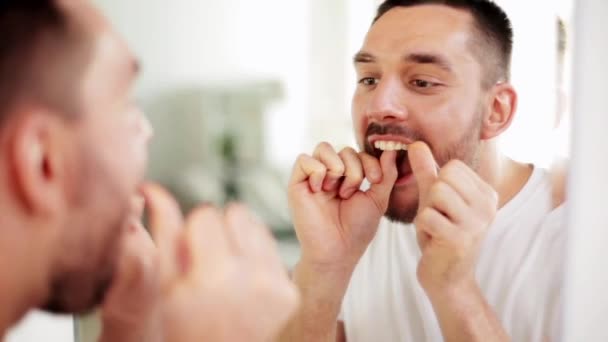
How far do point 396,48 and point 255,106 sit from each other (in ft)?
0.62

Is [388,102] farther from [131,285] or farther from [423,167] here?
[131,285]

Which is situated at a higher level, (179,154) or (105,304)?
(179,154)

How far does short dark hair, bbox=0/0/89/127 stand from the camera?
1.28 feet

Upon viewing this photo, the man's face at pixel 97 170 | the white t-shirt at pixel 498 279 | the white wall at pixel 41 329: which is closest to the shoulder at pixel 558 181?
the white t-shirt at pixel 498 279

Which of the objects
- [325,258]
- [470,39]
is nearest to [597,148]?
[470,39]

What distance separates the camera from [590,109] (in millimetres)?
608

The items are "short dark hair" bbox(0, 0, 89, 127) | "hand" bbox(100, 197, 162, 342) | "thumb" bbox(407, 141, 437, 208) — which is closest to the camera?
"short dark hair" bbox(0, 0, 89, 127)

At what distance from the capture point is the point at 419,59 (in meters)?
0.68

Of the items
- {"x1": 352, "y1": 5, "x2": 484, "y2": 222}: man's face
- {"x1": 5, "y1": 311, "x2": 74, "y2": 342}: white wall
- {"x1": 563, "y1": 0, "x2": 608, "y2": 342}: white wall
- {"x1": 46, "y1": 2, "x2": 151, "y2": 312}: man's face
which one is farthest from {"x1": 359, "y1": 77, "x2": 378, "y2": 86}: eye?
{"x1": 5, "y1": 311, "x2": 74, "y2": 342}: white wall

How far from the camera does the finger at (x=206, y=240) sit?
45 centimetres

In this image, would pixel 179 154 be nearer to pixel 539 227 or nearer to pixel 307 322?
pixel 307 322

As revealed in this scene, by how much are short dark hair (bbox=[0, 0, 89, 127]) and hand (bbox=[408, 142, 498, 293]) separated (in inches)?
15.1

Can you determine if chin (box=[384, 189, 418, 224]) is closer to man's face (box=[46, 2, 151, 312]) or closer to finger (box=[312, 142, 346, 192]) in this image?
finger (box=[312, 142, 346, 192])

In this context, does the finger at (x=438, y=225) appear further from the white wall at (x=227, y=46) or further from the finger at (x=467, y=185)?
the white wall at (x=227, y=46)
